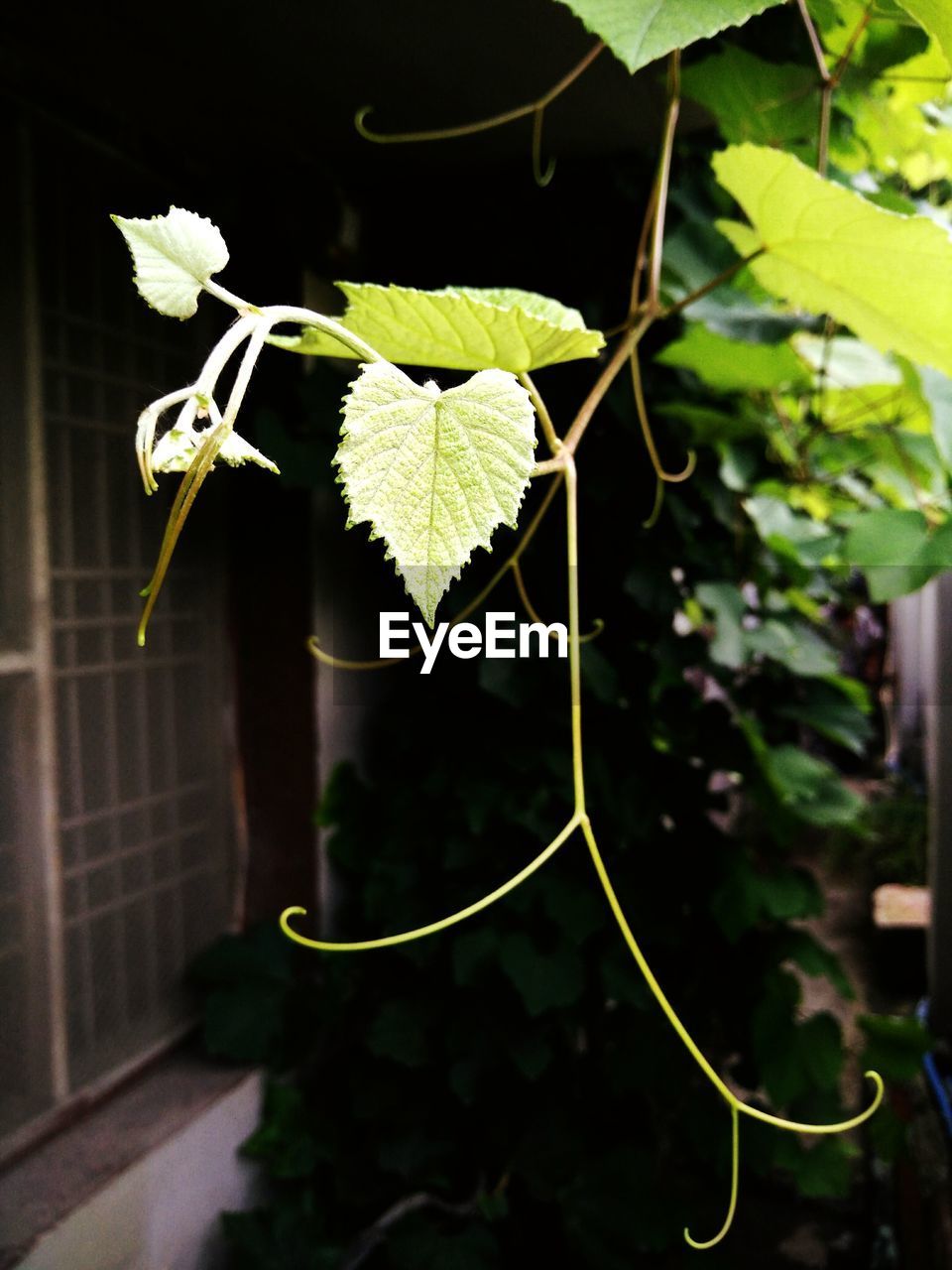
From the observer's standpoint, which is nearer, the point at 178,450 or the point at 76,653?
the point at 178,450

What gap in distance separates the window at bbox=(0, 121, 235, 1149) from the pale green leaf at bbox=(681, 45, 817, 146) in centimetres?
51

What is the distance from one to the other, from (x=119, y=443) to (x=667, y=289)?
64 centimetres

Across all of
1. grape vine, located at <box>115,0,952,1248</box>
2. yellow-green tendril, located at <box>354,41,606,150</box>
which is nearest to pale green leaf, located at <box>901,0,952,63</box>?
grape vine, located at <box>115,0,952,1248</box>

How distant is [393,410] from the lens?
271mm

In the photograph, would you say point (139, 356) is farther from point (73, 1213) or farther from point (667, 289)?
point (73, 1213)

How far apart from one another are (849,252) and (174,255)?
34cm

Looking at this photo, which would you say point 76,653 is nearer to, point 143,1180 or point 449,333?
point 143,1180

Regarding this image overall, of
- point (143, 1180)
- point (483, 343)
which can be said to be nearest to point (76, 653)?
point (143, 1180)

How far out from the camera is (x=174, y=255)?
270mm

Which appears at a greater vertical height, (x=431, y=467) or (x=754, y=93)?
(x=754, y=93)

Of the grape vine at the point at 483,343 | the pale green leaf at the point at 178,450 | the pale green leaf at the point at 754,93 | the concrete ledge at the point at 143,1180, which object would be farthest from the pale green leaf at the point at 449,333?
the concrete ledge at the point at 143,1180

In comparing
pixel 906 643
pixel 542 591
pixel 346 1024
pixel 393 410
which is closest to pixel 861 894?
pixel 906 643

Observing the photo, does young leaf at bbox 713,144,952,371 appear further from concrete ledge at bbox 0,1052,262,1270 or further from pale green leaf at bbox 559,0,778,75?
concrete ledge at bbox 0,1052,262,1270

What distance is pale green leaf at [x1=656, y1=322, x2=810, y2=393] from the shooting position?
0.80 m
